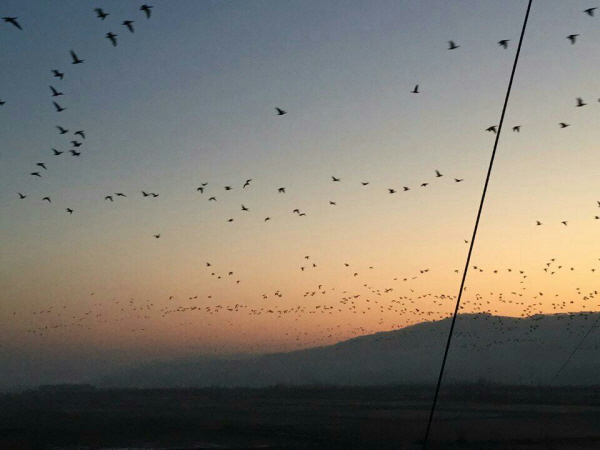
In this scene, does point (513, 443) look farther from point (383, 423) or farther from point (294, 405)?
point (294, 405)

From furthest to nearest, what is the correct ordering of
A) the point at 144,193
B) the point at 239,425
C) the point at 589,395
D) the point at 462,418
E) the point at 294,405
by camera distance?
the point at 589,395 → the point at 294,405 → the point at 462,418 → the point at 239,425 → the point at 144,193

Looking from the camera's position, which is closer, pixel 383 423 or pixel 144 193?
pixel 144 193

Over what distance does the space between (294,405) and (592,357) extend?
135104 mm

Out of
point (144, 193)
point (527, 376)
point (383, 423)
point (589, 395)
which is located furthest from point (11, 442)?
point (527, 376)

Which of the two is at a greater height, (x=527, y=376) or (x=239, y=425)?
(x=527, y=376)

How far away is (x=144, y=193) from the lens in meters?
42.8

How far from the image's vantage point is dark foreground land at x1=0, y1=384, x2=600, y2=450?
167ft

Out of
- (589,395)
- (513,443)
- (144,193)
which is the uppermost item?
(144,193)

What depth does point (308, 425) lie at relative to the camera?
6356 cm

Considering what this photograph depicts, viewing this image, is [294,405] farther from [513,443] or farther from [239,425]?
[513,443]

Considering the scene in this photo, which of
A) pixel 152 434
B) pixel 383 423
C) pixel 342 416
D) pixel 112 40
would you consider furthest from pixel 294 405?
pixel 112 40

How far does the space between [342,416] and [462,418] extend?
12.9 meters

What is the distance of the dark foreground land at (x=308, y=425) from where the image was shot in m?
50.9

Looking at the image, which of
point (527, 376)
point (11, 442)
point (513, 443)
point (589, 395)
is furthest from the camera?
point (527, 376)
